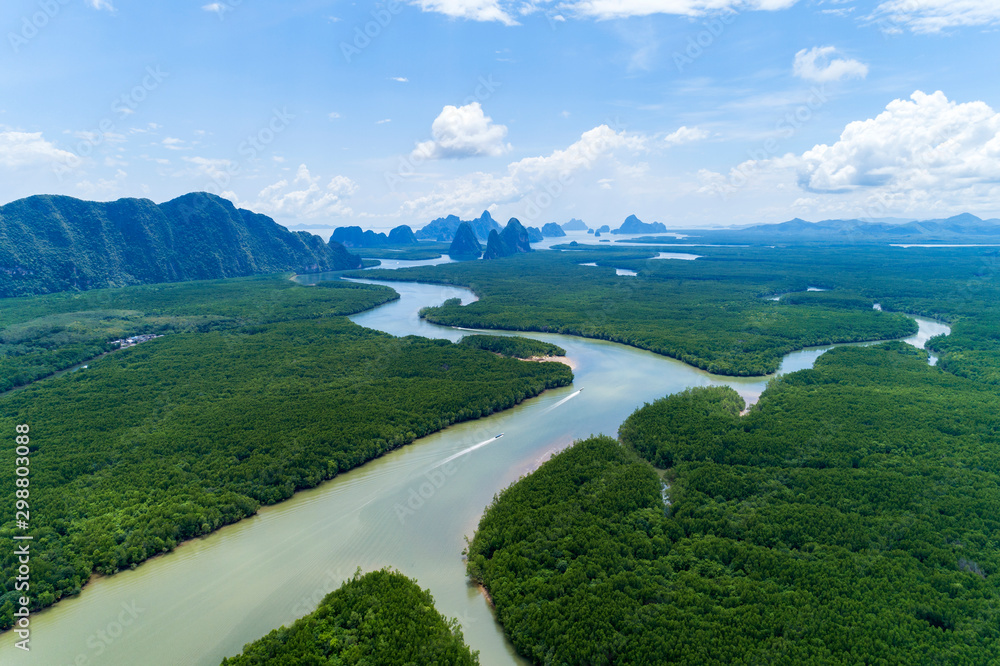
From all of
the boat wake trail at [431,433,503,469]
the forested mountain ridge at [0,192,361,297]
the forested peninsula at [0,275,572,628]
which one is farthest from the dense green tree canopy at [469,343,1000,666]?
the forested mountain ridge at [0,192,361,297]

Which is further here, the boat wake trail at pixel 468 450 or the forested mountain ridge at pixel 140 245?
the forested mountain ridge at pixel 140 245

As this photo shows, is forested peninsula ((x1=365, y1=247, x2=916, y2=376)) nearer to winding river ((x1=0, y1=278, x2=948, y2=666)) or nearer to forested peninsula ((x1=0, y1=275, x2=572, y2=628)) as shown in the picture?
forested peninsula ((x1=0, y1=275, x2=572, y2=628))

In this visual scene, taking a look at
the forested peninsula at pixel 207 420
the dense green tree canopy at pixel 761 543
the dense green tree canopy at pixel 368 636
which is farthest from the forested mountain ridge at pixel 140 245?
the dense green tree canopy at pixel 761 543

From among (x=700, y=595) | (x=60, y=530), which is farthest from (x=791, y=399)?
(x=60, y=530)

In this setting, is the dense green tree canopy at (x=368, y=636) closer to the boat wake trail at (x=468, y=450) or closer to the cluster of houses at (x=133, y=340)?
the boat wake trail at (x=468, y=450)

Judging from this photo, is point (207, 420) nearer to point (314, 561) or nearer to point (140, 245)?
point (314, 561)

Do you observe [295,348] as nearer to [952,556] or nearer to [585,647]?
[585,647]
